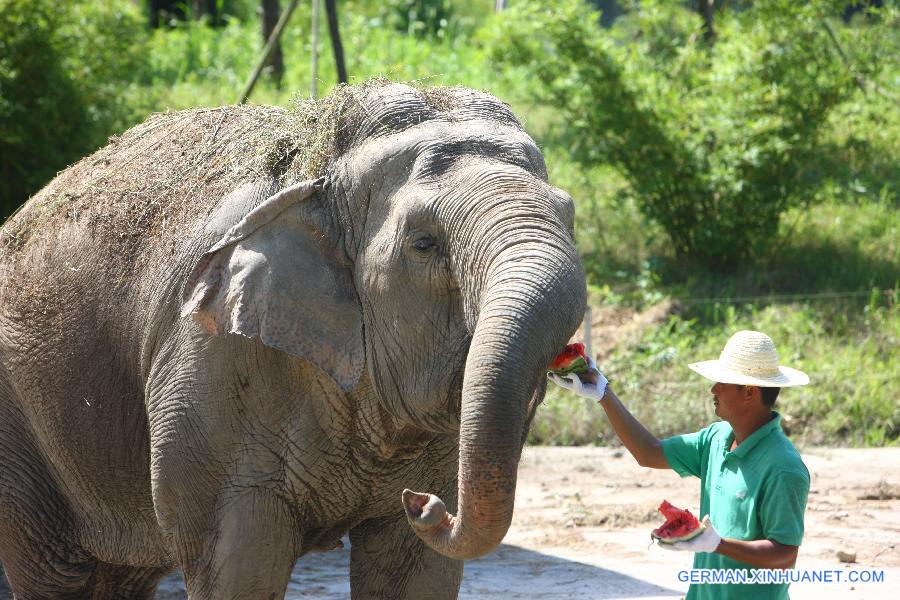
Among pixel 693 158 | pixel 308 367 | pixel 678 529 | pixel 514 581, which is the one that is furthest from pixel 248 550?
pixel 693 158

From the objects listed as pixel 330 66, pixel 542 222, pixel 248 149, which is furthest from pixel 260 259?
pixel 330 66

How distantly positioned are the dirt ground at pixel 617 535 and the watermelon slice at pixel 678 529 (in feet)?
9.63

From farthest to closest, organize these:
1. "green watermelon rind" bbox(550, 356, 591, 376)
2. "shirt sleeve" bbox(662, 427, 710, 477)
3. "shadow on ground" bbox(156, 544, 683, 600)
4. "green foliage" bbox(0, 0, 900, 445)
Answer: "green foliage" bbox(0, 0, 900, 445) < "shadow on ground" bbox(156, 544, 683, 600) < "shirt sleeve" bbox(662, 427, 710, 477) < "green watermelon rind" bbox(550, 356, 591, 376)

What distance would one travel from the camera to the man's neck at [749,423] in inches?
151

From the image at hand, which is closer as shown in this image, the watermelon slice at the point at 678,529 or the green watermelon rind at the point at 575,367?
the watermelon slice at the point at 678,529

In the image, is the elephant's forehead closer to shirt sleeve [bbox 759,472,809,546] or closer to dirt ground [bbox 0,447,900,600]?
shirt sleeve [bbox 759,472,809,546]

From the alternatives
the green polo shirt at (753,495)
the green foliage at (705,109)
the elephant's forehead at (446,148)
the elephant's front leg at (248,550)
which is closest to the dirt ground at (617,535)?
the green polo shirt at (753,495)

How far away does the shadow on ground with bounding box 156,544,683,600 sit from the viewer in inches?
255

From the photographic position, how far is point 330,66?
1831 cm

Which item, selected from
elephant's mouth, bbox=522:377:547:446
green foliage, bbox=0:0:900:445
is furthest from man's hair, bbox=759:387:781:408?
green foliage, bbox=0:0:900:445

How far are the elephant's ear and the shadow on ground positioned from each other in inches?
117

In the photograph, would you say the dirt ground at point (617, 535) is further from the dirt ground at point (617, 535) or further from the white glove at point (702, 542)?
the white glove at point (702, 542)

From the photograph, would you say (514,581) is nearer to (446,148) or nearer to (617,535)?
(617,535)

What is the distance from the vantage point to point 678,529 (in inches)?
136
